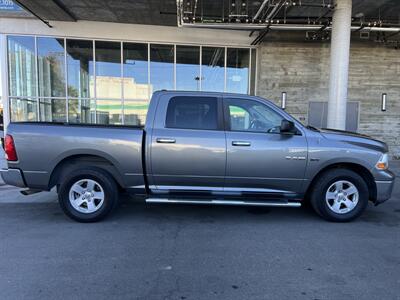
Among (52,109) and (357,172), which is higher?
(52,109)

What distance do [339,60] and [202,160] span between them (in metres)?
6.85

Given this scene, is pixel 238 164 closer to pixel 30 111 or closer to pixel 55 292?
pixel 55 292

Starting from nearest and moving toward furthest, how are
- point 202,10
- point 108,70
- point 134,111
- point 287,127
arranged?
point 287,127
point 202,10
point 108,70
point 134,111

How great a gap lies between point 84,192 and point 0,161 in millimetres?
7898

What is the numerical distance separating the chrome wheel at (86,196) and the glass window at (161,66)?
29.9 feet

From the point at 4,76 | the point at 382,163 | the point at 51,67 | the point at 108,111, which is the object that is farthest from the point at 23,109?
the point at 382,163

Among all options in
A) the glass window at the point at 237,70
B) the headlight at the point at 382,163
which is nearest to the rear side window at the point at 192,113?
the headlight at the point at 382,163

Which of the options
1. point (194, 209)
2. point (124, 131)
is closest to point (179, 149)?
point (124, 131)

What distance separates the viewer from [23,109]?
13.9 m

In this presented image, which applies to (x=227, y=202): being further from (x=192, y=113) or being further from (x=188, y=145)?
(x=192, y=113)

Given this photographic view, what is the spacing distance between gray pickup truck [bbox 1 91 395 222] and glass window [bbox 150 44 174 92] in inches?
348

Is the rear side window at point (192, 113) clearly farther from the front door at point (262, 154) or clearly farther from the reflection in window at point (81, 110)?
the reflection in window at point (81, 110)

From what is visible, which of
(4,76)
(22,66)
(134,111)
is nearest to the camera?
(4,76)

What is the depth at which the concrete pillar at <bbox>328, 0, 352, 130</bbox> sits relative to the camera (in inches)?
398
